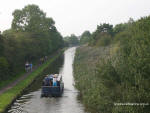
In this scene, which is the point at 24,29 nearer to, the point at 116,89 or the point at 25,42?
the point at 25,42

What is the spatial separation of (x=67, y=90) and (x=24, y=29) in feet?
Result: 107

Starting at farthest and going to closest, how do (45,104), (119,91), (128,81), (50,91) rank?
(50,91), (45,104), (119,91), (128,81)

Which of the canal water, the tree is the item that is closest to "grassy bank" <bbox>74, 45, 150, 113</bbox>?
the canal water

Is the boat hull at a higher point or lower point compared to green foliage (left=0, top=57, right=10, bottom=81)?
lower

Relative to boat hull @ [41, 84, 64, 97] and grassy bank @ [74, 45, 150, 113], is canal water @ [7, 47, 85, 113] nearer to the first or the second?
boat hull @ [41, 84, 64, 97]

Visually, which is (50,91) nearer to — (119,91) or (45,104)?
(45,104)

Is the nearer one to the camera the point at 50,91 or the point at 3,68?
the point at 50,91

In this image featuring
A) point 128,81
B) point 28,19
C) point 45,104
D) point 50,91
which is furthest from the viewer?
point 28,19

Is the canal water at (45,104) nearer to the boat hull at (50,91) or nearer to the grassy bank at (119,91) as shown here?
the boat hull at (50,91)

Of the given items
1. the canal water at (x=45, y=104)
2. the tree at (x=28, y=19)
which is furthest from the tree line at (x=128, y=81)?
the tree at (x=28, y=19)

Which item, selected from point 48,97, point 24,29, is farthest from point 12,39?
point 24,29

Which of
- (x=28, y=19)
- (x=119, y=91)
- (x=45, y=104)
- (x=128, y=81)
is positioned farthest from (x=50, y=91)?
(x=28, y=19)

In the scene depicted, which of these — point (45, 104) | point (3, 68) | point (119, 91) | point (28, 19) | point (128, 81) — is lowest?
point (45, 104)

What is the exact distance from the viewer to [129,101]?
1634 cm
